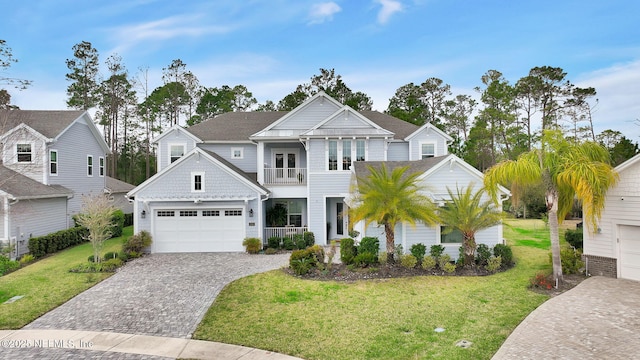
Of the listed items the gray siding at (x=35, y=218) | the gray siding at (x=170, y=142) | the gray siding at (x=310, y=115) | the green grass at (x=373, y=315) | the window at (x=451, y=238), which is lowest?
the green grass at (x=373, y=315)

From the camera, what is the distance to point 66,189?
20.6 m

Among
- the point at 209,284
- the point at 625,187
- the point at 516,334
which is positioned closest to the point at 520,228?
the point at 625,187

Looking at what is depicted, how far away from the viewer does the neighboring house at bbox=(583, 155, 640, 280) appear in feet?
35.8

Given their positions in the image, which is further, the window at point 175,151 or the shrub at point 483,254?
the window at point 175,151

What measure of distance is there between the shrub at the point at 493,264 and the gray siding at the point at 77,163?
2278 cm

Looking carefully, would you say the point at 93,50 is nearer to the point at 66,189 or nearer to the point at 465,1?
the point at 66,189

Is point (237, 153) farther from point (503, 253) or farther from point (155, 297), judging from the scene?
point (503, 253)

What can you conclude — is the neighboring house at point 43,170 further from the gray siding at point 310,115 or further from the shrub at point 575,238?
the shrub at point 575,238

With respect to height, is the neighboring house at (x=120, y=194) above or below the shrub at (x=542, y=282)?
above

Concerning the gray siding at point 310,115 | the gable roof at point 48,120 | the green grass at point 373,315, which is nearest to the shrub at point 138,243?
the green grass at point 373,315

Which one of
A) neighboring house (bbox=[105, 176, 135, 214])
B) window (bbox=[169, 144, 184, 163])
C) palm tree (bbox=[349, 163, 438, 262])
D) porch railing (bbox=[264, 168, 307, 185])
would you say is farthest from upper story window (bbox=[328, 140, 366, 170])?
neighboring house (bbox=[105, 176, 135, 214])

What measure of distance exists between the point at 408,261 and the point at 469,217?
2.80 meters

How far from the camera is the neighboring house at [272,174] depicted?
56.1 ft

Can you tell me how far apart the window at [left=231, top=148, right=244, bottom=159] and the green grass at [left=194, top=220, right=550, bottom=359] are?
10.6 meters
